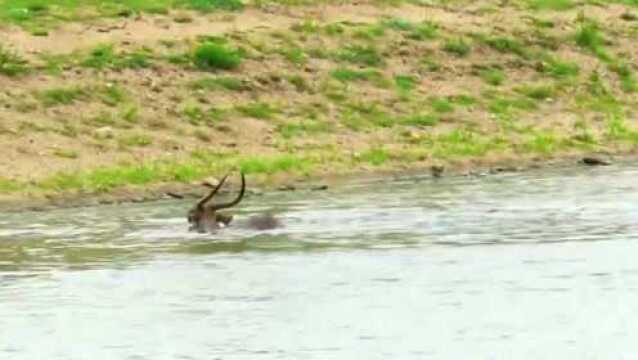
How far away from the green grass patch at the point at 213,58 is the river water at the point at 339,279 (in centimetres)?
444

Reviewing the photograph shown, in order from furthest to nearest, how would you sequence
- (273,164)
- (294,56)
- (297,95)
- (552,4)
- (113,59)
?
(552,4), (294,56), (297,95), (113,59), (273,164)

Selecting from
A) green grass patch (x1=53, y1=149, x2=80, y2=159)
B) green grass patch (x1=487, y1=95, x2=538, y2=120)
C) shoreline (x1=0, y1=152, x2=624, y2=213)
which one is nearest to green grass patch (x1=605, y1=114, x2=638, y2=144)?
shoreline (x1=0, y1=152, x2=624, y2=213)

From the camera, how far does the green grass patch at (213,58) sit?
25.0m

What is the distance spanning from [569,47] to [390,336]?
48.8ft

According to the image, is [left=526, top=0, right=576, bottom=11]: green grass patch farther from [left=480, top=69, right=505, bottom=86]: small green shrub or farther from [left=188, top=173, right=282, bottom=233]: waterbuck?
[left=188, top=173, right=282, bottom=233]: waterbuck

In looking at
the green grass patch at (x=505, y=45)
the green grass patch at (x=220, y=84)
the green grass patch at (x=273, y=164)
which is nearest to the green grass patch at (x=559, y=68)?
the green grass patch at (x=505, y=45)

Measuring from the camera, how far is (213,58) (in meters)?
25.0

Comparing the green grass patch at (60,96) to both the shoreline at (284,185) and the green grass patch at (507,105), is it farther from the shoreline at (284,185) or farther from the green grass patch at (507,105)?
the green grass patch at (507,105)

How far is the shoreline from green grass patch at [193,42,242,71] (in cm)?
322

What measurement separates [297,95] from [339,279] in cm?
911

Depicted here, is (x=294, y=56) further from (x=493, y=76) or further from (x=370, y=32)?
(x=493, y=76)

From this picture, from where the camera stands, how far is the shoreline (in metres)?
20.0

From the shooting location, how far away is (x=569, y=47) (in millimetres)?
28297

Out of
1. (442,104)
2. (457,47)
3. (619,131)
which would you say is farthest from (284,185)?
(457,47)
